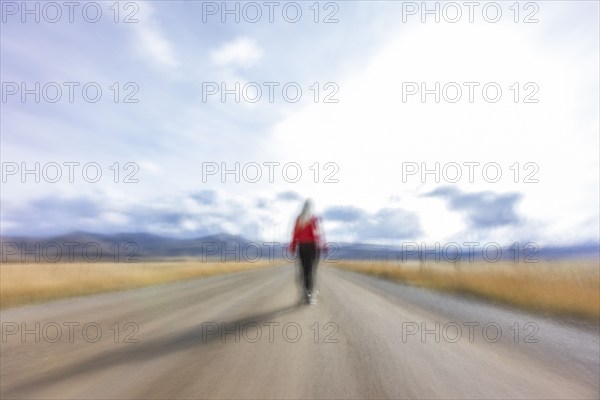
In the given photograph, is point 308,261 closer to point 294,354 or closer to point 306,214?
point 306,214

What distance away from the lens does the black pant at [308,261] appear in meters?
12.0

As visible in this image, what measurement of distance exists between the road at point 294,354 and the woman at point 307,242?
1633 mm

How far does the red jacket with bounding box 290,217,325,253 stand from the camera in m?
12.0

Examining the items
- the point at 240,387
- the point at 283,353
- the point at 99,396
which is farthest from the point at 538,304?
the point at 99,396

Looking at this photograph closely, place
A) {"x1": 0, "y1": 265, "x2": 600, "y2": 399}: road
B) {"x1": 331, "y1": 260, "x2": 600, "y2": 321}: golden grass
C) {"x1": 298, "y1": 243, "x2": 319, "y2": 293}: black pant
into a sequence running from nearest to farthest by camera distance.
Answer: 1. {"x1": 0, "y1": 265, "x2": 600, "y2": 399}: road
2. {"x1": 331, "y1": 260, "x2": 600, "y2": 321}: golden grass
3. {"x1": 298, "y1": 243, "x2": 319, "y2": 293}: black pant

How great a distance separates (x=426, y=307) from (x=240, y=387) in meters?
7.98

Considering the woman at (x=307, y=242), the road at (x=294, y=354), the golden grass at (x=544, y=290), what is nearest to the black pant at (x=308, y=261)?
the woman at (x=307, y=242)

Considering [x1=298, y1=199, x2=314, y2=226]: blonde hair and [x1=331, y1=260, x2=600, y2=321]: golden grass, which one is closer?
[x1=331, y1=260, x2=600, y2=321]: golden grass

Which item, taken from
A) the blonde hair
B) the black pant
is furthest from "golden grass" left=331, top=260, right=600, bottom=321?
the blonde hair

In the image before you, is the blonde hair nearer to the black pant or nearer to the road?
the black pant

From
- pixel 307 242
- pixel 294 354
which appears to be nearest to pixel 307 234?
pixel 307 242

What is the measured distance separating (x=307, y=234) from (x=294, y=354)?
6208 millimetres

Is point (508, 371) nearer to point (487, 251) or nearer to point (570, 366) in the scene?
point (570, 366)

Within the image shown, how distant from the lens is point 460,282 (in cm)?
1839
